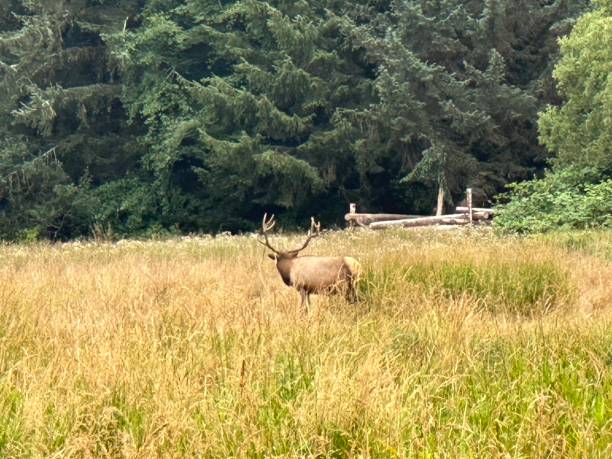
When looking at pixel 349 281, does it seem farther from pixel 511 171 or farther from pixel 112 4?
pixel 112 4

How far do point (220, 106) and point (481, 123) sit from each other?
8.46 meters

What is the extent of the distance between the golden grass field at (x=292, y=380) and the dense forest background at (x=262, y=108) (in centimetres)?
1574

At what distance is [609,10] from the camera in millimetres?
18672

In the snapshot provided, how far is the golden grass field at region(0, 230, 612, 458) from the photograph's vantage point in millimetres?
3590

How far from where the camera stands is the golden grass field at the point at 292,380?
141 inches

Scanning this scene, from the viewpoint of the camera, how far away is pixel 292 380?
178 inches

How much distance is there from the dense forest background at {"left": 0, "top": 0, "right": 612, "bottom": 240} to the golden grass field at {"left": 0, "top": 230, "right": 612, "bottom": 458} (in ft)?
51.7

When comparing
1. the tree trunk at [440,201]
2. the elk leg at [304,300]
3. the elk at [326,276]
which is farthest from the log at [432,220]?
the elk leg at [304,300]

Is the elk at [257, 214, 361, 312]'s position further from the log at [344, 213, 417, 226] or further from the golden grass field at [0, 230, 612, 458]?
the log at [344, 213, 417, 226]

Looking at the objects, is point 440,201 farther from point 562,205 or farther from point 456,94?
point 562,205

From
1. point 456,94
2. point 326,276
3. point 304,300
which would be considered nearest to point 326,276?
point 326,276

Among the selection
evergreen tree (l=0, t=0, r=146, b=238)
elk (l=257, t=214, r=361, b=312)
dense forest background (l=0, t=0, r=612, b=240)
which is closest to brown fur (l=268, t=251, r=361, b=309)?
elk (l=257, t=214, r=361, b=312)

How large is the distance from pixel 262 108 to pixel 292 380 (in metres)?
19.8

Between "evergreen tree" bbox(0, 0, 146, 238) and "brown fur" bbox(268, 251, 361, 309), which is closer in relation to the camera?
"brown fur" bbox(268, 251, 361, 309)
